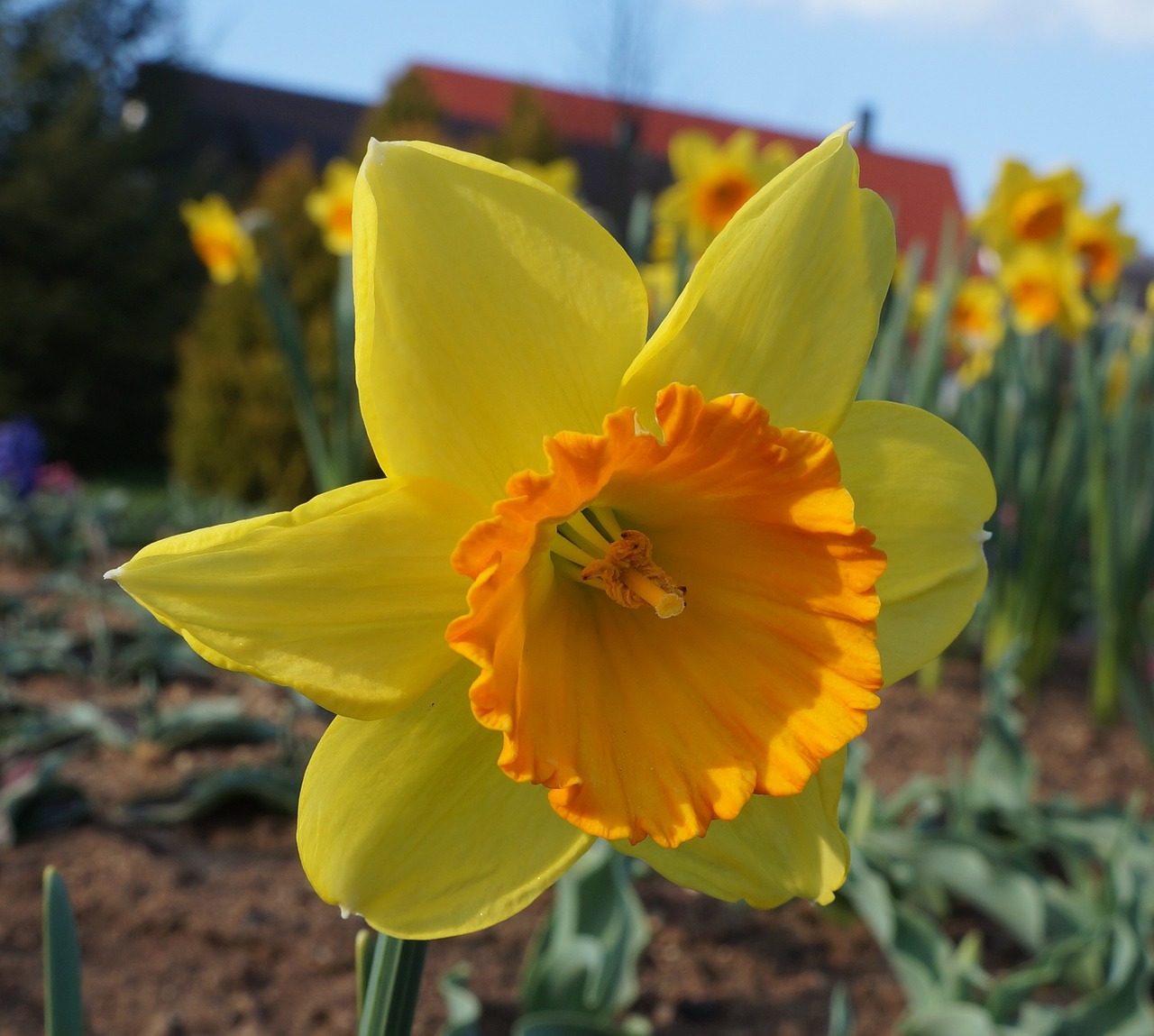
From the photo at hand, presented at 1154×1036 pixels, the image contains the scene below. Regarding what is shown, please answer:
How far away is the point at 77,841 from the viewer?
2061mm

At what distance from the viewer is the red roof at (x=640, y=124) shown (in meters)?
15.3

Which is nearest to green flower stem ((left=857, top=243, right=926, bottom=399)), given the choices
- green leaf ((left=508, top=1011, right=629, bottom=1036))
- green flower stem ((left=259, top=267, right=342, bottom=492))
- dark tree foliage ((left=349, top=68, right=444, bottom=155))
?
green flower stem ((left=259, top=267, right=342, bottom=492))

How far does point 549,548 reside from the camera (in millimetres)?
828

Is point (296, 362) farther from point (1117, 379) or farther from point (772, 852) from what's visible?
point (1117, 379)

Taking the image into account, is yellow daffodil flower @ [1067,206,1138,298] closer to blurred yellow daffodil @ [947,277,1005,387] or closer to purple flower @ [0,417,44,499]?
blurred yellow daffodil @ [947,277,1005,387]

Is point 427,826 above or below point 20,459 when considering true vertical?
above

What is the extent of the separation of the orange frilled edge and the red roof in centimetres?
1494

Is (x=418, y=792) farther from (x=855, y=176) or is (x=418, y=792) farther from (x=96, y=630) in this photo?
(x=96, y=630)

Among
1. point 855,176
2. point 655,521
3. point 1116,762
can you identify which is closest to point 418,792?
point 655,521

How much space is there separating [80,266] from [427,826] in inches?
441

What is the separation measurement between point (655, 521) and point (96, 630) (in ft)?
8.72

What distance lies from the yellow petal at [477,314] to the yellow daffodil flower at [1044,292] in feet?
10.0

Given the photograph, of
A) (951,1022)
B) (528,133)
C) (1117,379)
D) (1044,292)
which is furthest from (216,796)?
(528,133)

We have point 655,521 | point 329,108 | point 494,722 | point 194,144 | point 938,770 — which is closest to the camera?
point 494,722
